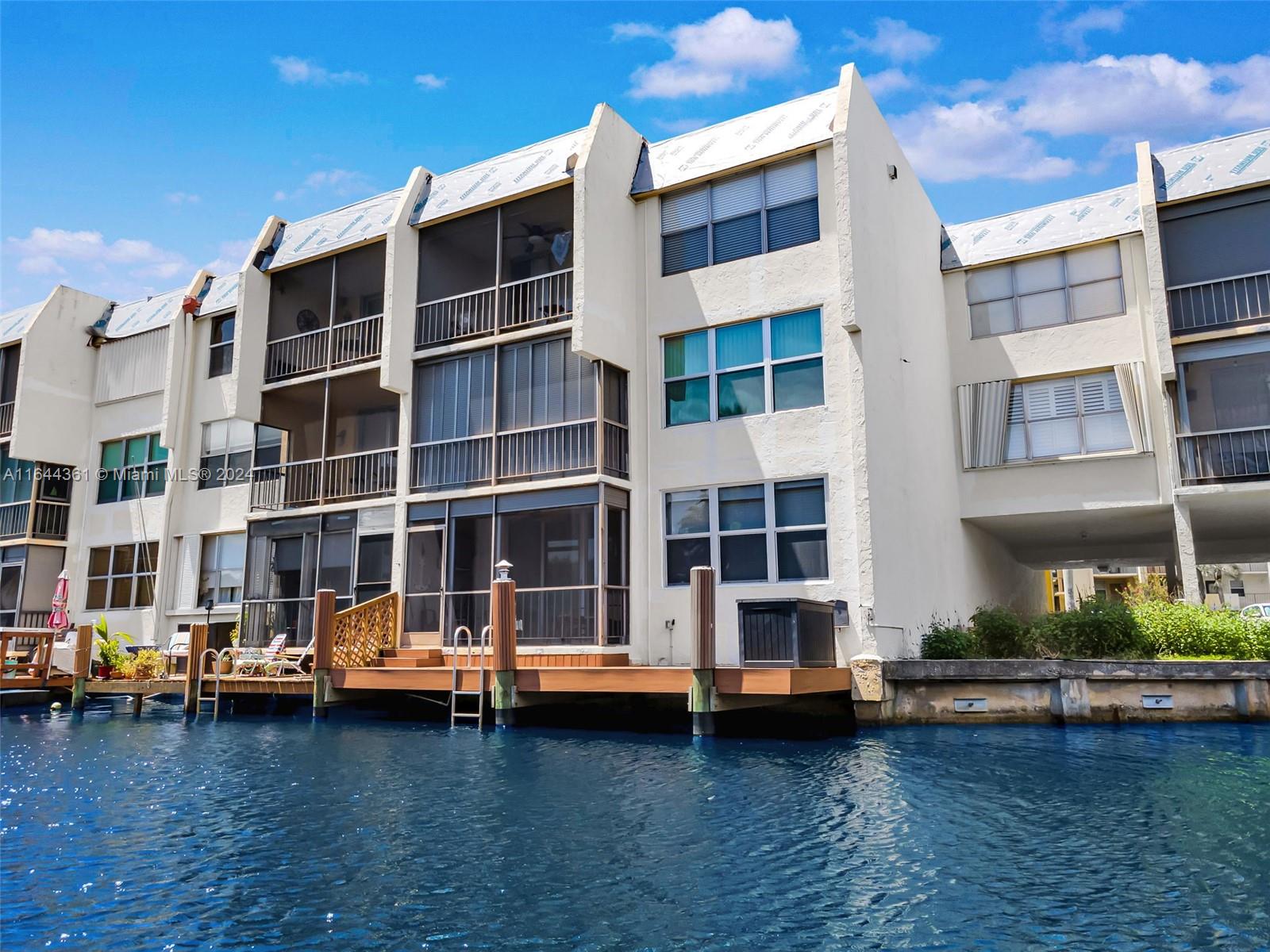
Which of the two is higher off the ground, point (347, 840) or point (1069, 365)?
point (1069, 365)

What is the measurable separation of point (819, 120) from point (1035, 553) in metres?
14.5

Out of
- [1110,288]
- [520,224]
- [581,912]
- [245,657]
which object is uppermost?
[520,224]

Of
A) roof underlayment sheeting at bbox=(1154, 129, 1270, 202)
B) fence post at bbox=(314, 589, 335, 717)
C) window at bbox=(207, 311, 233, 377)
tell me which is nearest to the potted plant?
window at bbox=(207, 311, 233, 377)

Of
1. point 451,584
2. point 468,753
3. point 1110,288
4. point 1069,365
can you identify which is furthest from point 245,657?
point 1110,288

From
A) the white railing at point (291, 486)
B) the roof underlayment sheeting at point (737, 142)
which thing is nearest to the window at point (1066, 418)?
the roof underlayment sheeting at point (737, 142)

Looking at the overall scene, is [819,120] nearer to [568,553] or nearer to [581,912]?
[568,553]

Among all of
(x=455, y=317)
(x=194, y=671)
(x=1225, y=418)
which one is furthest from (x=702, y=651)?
(x=1225, y=418)

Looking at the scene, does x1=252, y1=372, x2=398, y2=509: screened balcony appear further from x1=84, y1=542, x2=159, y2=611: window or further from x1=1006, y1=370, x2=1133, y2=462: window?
x1=1006, y1=370, x2=1133, y2=462: window

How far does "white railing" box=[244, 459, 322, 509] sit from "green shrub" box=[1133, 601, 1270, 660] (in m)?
16.4

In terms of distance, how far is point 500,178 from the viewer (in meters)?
19.8

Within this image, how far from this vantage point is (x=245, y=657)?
19.5 metres

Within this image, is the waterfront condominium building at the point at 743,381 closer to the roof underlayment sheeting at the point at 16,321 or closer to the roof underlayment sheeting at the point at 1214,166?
the roof underlayment sheeting at the point at 1214,166

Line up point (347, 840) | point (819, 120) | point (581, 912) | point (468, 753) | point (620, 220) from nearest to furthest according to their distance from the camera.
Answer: point (581, 912)
point (347, 840)
point (468, 753)
point (819, 120)
point (620, 220)

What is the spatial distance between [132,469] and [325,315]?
8109mm
